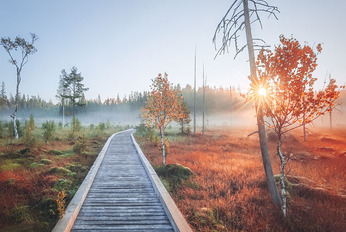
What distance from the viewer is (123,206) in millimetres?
5191

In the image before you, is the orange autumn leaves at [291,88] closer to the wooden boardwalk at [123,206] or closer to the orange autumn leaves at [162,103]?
the wooden boardwalk at [123,206]

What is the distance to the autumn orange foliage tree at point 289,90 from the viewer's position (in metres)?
5.36

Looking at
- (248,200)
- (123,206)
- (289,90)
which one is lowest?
(248,200)

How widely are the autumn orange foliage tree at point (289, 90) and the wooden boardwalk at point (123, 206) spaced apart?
3814mm

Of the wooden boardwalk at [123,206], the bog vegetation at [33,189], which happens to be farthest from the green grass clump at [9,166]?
the wooden boardwalk at [123,206]

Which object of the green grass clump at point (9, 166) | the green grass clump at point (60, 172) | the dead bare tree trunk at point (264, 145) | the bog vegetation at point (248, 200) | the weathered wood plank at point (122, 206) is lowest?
the bog vegetation at point (248, 200)

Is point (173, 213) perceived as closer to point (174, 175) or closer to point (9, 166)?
point (174, 175)

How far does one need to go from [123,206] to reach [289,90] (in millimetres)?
6023

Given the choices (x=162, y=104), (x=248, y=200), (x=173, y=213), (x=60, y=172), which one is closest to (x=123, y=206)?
(x=173, y=213)

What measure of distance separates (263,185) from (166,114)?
6.62 m

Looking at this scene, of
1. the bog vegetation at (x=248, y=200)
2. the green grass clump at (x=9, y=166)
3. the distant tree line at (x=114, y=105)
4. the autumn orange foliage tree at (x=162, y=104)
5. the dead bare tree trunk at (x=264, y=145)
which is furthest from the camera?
the distant tree line at (x=114, y=105)

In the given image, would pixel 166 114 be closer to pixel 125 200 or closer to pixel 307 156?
pixel 125 200

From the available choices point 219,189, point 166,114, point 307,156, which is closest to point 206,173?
point 219,189

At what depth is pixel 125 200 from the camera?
5.56m
